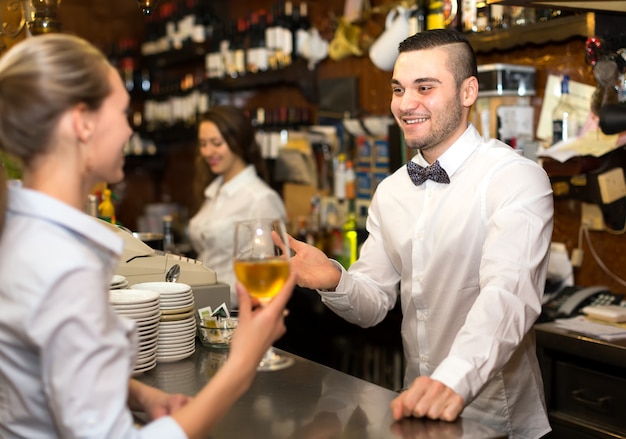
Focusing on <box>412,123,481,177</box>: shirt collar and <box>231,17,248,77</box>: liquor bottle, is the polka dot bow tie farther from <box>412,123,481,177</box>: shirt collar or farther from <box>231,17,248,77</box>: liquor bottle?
<box>231,17,248,77</box>: liquor bottle

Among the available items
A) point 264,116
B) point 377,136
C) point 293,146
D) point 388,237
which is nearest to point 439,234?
point 388,237

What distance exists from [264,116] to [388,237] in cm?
338

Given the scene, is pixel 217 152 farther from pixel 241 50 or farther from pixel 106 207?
pixel 241 50

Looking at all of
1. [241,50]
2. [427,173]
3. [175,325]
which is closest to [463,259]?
[427,173]

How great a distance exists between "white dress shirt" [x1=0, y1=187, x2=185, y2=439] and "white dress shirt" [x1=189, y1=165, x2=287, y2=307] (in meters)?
3.16

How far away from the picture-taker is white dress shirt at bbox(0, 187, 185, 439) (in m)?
1.11

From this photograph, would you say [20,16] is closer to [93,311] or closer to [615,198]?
[93,311]

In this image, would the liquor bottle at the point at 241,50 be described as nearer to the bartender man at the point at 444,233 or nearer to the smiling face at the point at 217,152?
the smiling face at the point at 217,152

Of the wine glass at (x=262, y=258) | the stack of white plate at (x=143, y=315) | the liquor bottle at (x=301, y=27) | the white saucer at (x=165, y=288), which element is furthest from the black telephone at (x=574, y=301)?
the liquor bottle at (x=301, y=27)

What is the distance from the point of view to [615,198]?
3.26m

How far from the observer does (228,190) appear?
181 inches

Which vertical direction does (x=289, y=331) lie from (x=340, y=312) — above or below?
below

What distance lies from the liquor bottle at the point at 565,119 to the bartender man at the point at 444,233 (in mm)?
1208

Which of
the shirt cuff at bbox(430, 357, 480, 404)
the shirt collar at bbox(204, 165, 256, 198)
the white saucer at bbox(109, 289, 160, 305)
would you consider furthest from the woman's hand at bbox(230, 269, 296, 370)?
the shirt collar at bbox(204, 165, 256, 198)
